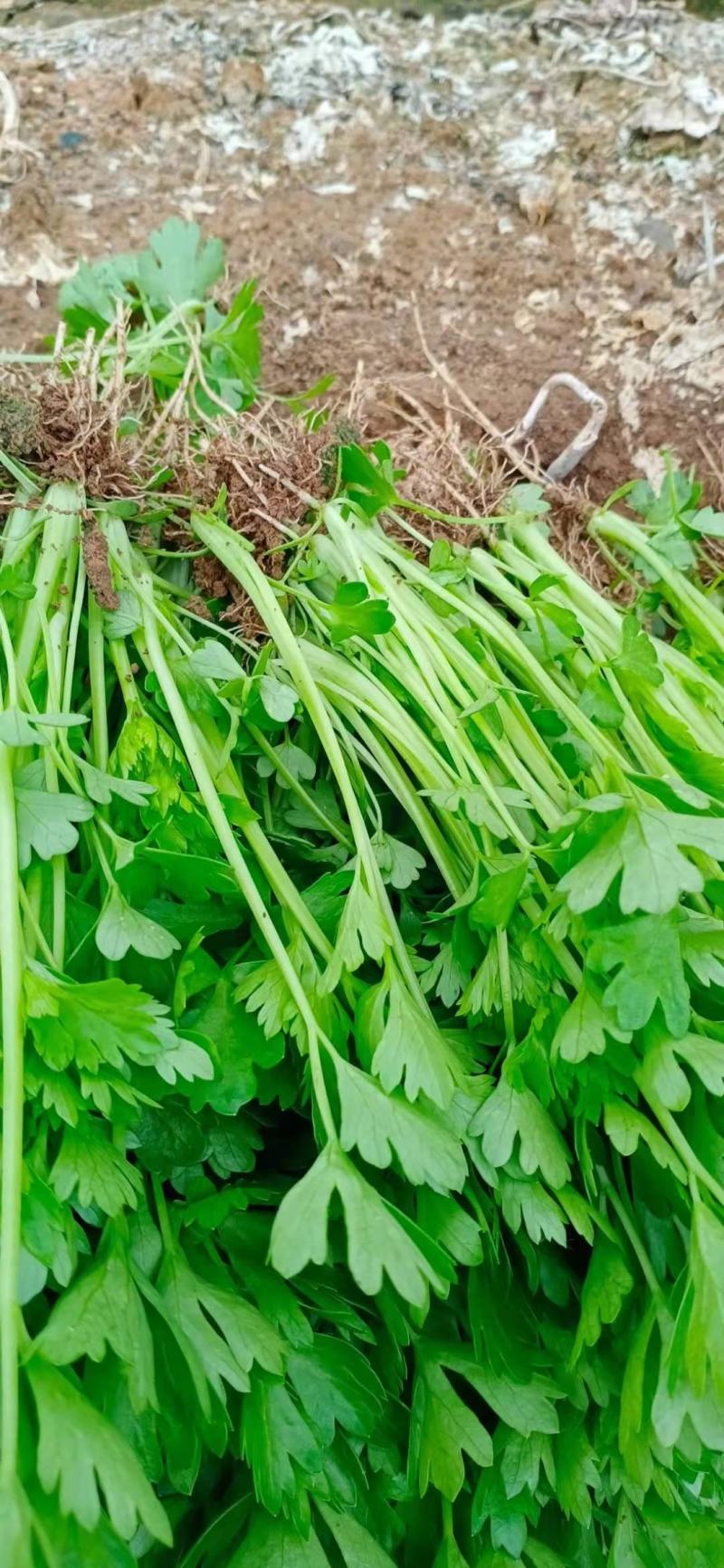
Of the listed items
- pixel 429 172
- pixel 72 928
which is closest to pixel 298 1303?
pixel 72 928

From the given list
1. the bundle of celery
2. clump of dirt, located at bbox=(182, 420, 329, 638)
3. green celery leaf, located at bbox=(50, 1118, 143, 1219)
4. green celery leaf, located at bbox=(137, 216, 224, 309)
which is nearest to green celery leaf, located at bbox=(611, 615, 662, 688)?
the bundle of celery

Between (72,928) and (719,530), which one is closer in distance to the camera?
(72,928)

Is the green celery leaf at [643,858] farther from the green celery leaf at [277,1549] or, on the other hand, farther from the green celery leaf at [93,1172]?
the green celery leaf at [277,1549]

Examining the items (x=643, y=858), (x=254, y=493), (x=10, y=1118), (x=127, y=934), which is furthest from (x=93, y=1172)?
(x=254, y=493)

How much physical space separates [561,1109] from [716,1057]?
165mm

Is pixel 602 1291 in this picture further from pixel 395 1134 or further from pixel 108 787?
pixel 108 787

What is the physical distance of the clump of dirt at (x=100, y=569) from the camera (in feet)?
3.62

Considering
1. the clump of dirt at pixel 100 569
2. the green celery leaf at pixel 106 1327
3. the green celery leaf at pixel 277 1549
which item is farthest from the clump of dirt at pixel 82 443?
the green celery leaf at pixel 277 1549

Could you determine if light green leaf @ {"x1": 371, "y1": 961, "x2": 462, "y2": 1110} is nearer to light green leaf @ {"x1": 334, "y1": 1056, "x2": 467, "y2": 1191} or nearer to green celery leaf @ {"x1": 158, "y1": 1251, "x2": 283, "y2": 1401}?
light green leaf @ {"x1": 334, "y1": 1056, "x2": 467, "y2": 1191}

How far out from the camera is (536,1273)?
0.92 metres

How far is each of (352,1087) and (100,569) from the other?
632 mm

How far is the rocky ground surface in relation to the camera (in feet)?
5.42

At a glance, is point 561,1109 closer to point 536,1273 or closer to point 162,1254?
point 536,1273

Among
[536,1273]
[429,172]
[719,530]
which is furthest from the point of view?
[429,172]
